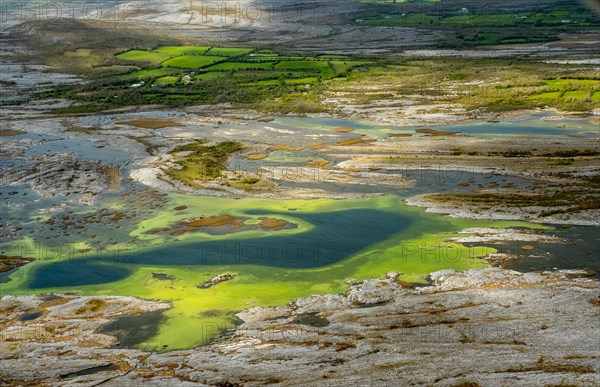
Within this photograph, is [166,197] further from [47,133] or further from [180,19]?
[180,19]

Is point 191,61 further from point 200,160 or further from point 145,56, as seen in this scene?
point 200,160

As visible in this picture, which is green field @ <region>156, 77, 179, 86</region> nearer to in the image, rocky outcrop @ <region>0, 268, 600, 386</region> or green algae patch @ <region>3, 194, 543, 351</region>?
green algae patch @ <region>3, 194, 543, 351</region>

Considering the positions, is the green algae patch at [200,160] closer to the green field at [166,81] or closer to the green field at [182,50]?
the green field at [166,81]

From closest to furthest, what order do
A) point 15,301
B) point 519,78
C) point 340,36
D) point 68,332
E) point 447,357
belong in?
point 447,357 < point 68,332 < point 15,301 < point 519,78 < point 340,36

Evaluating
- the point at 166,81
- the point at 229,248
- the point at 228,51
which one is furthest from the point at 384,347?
the point at 228,51

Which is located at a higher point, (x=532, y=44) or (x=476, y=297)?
(x=532, y=44)

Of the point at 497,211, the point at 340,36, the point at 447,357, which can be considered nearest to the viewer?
the point at 447,357

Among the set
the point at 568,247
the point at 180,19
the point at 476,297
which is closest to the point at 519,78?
the point at 568,247

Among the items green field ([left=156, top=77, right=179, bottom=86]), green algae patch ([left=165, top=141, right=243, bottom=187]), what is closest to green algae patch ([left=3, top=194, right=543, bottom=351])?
green algae patch ([left=165, top=141, right=243, bottom=187])

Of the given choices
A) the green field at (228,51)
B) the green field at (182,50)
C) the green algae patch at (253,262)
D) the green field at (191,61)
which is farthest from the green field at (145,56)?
the green algae patch at (253,262)
